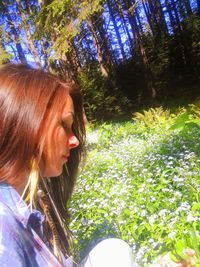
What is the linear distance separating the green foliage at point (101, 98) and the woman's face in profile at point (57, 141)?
58.9ft

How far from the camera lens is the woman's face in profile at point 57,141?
4.36ft

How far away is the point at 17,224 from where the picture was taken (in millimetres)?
1039

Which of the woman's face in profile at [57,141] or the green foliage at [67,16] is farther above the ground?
the green foliage at [67,16]

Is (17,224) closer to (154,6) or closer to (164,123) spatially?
(164,123)

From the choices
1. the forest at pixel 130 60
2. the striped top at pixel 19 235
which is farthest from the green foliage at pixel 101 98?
the striped top at pixel 19 235

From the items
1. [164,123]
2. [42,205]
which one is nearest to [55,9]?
[164,123]

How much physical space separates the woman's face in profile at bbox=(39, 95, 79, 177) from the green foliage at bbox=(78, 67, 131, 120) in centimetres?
1794

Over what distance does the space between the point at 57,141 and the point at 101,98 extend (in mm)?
19122

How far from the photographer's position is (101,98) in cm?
2039

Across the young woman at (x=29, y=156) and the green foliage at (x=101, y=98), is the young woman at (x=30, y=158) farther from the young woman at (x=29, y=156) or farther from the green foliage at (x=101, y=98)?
the green foliage at (x=101, y=98)

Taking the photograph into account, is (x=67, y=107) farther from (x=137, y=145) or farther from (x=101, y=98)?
(x=101, y=98)

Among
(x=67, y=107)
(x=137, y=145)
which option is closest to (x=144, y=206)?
(x=67, y=107)

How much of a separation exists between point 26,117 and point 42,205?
2.04 ft

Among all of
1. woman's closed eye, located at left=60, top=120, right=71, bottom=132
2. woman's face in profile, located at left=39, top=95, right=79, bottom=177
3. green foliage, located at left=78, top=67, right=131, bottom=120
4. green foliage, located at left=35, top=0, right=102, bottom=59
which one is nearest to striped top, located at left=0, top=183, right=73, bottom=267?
woman's face in profile, located at left=39, top=95, right=79, bottom=177
